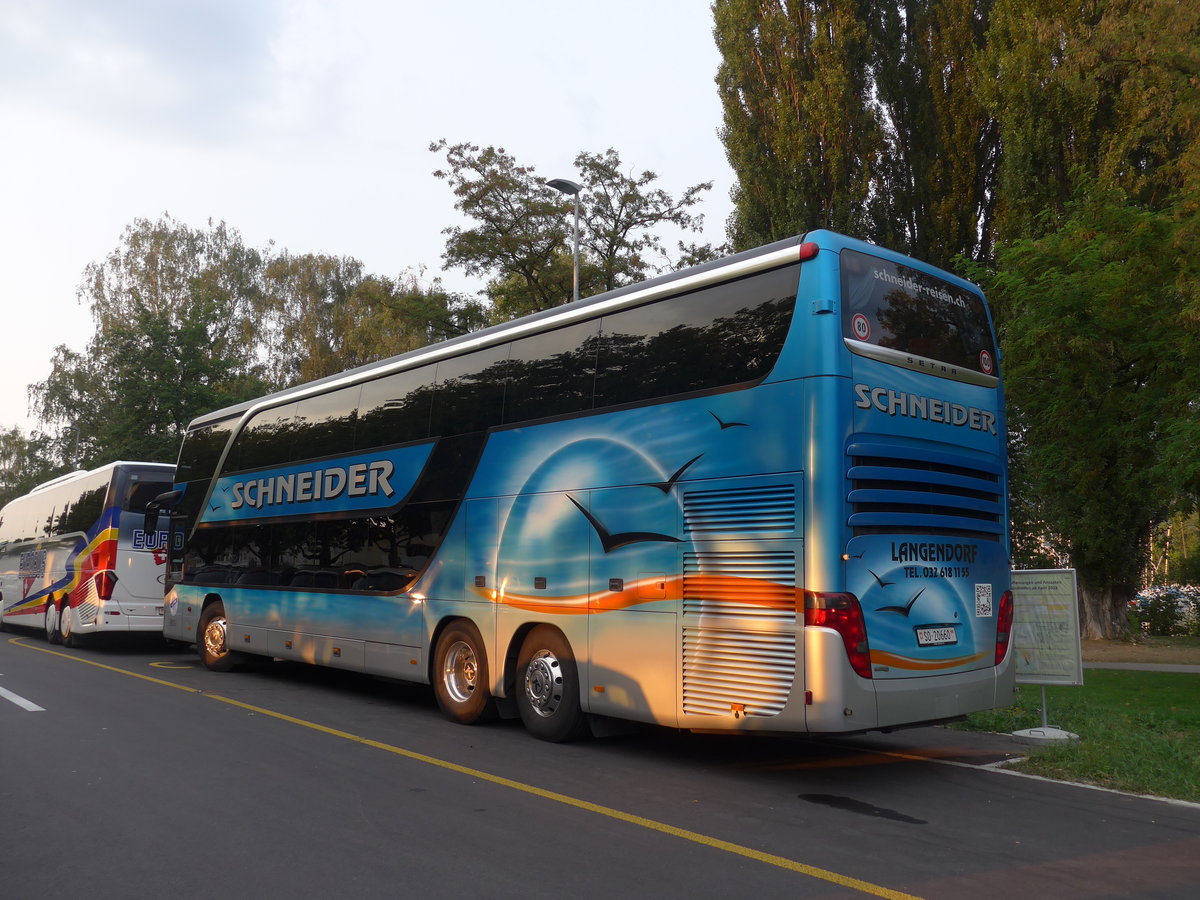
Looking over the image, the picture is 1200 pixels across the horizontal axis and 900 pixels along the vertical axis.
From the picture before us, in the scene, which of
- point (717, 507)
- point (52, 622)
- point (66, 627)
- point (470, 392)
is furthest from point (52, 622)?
point (717, 507)

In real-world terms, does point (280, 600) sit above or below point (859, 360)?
below

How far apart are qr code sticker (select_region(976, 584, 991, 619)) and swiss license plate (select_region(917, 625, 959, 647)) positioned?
0.46 meters

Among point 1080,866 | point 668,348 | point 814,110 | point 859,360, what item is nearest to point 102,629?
point 668,348

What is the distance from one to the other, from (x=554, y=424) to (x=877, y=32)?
84.0ft

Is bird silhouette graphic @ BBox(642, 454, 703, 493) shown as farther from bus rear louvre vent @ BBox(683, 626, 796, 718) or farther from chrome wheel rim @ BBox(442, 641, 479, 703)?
chrome wheel rim @ BBox(442, 641, 479, 703)

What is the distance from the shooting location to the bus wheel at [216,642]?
54.0ft

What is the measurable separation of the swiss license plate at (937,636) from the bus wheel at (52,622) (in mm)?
20095

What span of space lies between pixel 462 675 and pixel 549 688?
169 centimetres

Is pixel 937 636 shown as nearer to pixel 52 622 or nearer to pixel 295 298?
pixel 52 622

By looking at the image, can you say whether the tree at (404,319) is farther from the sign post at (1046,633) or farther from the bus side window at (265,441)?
the sign post at (1046,633)

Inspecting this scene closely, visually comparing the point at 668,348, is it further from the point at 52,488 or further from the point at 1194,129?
the point at 52,488

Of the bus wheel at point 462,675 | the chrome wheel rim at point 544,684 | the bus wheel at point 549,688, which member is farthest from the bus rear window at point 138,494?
the chrome wheel rim at point 544,684

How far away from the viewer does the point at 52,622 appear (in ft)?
74.9

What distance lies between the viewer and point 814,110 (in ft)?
96.9
